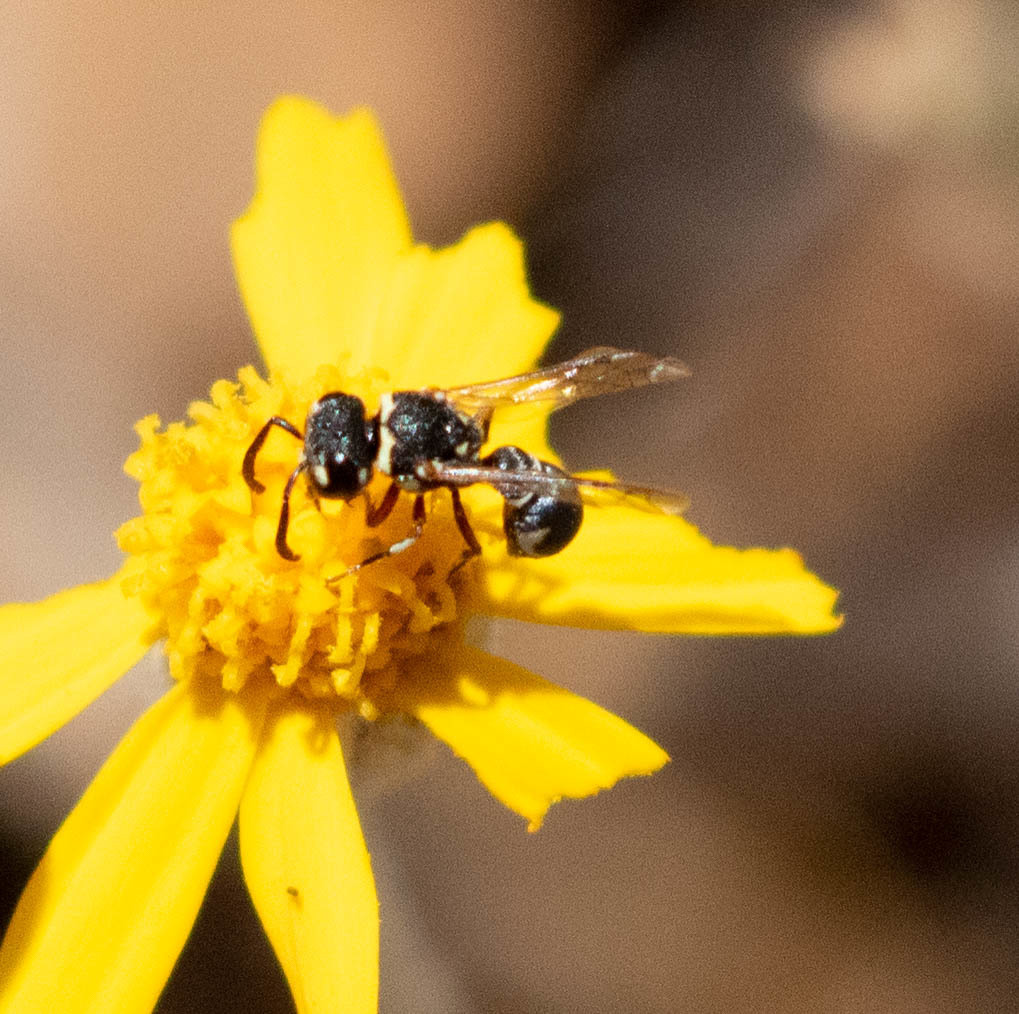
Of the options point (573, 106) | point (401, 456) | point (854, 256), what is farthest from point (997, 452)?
point (401, 456)

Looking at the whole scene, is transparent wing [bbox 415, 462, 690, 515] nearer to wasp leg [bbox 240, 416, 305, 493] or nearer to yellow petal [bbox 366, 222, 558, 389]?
wasp leg [bbox 240, 416, 305, 493]

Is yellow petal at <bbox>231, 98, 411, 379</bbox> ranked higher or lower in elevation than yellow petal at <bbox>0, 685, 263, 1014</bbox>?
higher

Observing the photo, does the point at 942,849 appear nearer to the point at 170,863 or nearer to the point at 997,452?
the point at 997,452

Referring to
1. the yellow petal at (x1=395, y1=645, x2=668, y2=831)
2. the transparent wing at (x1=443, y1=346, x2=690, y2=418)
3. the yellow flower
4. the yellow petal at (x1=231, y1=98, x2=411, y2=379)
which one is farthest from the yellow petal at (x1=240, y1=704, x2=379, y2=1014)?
the yellow petal at (x1=231, y1=98, x2=411, y2=379)

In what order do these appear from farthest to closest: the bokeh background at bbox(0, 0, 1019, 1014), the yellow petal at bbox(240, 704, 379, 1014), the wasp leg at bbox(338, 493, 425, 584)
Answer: the bokeh background at bbox(0, 0, 1019, 1014) < the wasp leg at bbox(338, 493, 425, 584) < the yellow petal at bbox(240, 704, 379, 1014)

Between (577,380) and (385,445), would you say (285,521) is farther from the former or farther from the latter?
(577,380)

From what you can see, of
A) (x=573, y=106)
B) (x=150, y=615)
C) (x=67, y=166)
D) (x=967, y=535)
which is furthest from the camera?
(x=573, y=106)

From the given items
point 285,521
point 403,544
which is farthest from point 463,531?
point 285,521

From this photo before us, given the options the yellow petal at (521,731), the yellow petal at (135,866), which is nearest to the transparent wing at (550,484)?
the yellow petal at (521,731)
